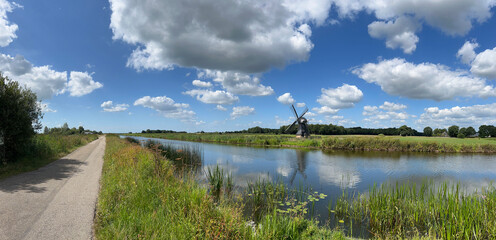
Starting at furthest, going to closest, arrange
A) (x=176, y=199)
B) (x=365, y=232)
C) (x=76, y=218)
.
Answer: (x=365, y=232) → (x=176, y=199) → (x=76, y=218)

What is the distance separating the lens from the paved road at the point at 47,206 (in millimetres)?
4875

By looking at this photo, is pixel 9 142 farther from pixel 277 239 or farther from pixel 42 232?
pixel 277 239

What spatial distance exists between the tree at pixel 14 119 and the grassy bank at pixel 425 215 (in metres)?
17.9

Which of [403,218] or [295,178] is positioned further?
Answer: [295,178]

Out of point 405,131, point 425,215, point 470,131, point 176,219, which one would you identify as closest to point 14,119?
point 176,219

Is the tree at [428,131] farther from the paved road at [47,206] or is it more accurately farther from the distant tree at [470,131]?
the paved road at [47,206]

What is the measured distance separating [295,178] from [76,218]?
12.0m

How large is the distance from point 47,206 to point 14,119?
10.4m

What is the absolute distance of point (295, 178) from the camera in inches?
579

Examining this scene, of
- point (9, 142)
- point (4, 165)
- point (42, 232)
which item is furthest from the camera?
point (9, 142)

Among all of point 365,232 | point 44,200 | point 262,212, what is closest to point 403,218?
point 365,232

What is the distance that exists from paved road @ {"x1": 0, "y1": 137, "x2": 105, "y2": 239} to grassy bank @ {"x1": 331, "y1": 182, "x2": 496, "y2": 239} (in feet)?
25.6

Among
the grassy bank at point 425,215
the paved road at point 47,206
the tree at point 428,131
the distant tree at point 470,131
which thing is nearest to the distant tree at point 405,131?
the distant tree at point 470,131

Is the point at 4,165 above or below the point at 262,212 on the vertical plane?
above
